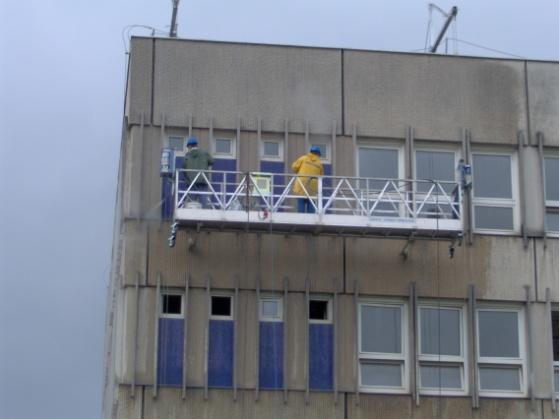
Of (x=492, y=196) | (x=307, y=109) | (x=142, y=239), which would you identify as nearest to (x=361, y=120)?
(x=307, y=109)

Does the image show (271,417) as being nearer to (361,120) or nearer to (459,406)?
(459,406)

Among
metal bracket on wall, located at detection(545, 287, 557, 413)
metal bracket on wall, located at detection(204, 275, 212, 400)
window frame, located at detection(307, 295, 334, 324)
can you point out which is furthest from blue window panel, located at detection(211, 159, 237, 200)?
metal bracket on wall, located at detection(545, 287, 557, 413)

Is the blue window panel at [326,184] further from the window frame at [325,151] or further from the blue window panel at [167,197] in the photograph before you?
the blue window panel at [167,197]

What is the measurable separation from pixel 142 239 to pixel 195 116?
8.98ft

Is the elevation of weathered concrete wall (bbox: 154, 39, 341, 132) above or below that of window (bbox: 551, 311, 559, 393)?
above

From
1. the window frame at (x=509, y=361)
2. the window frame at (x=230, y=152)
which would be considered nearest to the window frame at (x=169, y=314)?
the window frame at (x=230, y=152)

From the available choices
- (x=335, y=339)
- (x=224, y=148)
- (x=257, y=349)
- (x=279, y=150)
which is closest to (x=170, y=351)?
(x=257, y=349)

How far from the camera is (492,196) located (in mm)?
28688

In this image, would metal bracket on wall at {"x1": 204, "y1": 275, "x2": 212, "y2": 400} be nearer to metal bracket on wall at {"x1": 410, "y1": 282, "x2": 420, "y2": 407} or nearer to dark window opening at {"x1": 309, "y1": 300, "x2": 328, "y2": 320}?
dark window opening at {"x1": 309, "y1": 300, "x2": 328, "y2": 320}

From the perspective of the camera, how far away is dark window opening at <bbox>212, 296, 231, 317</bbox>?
27078mm

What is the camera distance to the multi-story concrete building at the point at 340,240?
26.6 m

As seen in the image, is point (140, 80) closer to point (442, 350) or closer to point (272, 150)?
point (272, 150)

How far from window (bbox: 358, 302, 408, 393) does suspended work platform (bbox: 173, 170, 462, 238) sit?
1.75m

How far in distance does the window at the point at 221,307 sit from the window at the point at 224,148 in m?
2.82
